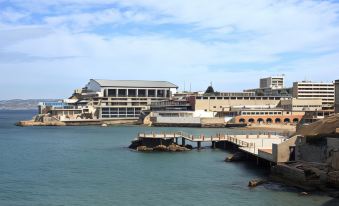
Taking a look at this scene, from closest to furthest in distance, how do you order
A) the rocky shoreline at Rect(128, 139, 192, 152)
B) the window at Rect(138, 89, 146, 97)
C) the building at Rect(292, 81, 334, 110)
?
the rocky shoreline at Rect(128, 139, 192, 152)
the window at Rect(138, 89, 146, 97)
the building at Rect(292, 81, 334, 110)

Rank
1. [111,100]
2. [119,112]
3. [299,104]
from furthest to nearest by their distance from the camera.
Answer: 1. [111,100]
2. [119,112]
3. [299,104]

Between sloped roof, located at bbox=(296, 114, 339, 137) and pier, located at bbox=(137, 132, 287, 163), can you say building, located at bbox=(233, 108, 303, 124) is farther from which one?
sloped roof, located at bbox=(296, 114, 339, 137)

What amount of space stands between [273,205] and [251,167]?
1553cm

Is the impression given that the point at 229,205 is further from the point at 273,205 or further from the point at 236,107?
the point at 236,107

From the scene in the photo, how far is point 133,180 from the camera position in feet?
133

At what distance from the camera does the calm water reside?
33.0m

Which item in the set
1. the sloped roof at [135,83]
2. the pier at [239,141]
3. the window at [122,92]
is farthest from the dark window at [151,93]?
the pier at [239,141]

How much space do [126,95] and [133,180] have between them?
112m

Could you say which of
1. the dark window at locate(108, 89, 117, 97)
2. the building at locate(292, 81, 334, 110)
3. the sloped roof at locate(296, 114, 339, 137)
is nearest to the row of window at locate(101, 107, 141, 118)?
the dark window at locate(108, 89, 117, 97)

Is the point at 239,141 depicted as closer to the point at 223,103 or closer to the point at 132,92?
the point at 223,103

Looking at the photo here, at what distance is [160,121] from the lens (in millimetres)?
128750

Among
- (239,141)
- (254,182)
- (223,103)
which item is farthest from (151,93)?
(254,182)

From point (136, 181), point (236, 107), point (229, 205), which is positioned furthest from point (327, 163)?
point (236, 107)

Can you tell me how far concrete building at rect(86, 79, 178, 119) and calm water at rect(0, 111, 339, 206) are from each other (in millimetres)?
81442
